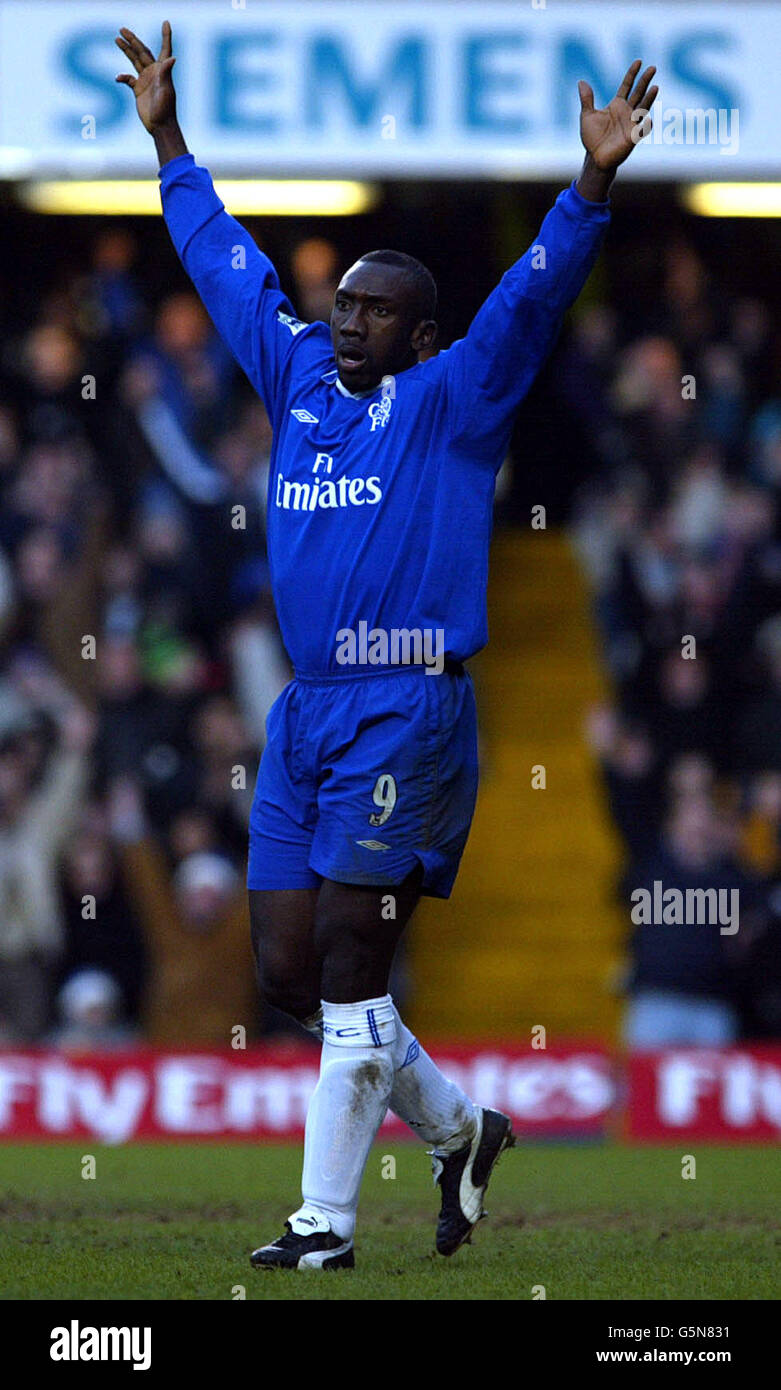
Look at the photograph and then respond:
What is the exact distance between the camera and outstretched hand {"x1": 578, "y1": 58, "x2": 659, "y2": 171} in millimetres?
5398

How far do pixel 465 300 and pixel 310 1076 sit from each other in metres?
6.89

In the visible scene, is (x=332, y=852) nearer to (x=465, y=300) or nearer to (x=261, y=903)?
(x=261, y=903)

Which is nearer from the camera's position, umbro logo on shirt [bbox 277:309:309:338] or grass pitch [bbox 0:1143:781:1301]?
grass pitch [bbox 0:1143:781:1301]

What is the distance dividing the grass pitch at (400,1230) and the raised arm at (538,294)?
6.88 feet

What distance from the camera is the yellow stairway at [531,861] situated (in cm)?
1305

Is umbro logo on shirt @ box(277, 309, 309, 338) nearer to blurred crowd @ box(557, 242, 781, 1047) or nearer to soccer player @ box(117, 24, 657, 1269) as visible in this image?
soccer player @ box(117, 24, 657, 1269)

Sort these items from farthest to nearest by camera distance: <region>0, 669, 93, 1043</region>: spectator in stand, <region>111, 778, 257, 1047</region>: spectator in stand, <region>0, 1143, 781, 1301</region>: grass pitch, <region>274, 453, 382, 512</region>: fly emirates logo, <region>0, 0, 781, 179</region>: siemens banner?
<region>0, 0, 781, 179</region>: siemens banner, <region>0, 669, 93, 1043</region>: spectator in stand, <region>111, 778, 257, 1047</region>: spectator in stand, <region>274, 453, 382, 512</region>: fly emirates logo, <region>0, 1143, 781, 1301</region>: grass pitch

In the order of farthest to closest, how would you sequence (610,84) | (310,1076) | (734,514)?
(734,514)
(610,84)
(310,1076)

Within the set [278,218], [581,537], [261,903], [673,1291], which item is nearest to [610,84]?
[581,537]

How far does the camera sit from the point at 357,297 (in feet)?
18.5

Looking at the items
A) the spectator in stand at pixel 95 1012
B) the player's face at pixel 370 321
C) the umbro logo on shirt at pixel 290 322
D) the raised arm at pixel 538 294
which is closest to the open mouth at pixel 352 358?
the player's face at pixel 370 321

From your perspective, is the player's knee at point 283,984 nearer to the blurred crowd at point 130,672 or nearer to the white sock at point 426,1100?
the white sock at point 426,1100

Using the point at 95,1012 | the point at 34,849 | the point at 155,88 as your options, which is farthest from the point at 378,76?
the point at 155,88

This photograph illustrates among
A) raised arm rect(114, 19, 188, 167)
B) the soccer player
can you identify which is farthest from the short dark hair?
raised arm rect(114, 19, 188, 167)
